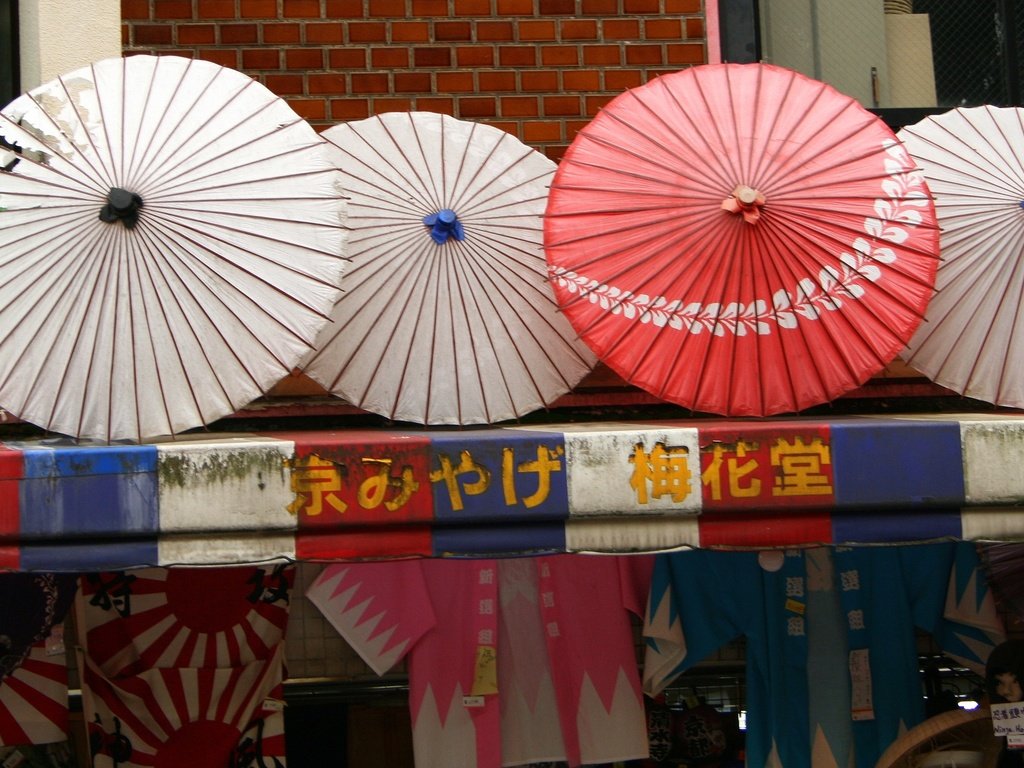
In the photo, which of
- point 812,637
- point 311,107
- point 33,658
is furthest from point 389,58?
point 812,637

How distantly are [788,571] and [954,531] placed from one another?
147 cm

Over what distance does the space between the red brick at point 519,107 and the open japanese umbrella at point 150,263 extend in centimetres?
163

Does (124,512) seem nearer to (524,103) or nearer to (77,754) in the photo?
(77,754)

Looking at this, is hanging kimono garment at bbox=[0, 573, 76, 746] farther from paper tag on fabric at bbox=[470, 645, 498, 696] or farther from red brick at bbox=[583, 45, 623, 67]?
red brick at bbox=[583, 45, 623, 67]

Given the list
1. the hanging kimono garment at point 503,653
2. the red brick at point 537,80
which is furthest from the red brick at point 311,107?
the hanging kimono garment at point 503,653

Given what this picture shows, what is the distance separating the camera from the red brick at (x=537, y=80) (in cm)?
632

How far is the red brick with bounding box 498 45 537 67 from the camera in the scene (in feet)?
20.8

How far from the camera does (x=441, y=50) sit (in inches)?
248

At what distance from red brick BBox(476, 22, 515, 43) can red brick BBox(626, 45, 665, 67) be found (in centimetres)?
53

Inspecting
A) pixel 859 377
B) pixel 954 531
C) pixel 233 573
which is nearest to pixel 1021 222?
pixel 859 377

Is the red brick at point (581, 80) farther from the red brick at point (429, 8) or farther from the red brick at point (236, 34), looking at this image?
the red brick at point (236, 34)

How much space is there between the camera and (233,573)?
5.89 meters

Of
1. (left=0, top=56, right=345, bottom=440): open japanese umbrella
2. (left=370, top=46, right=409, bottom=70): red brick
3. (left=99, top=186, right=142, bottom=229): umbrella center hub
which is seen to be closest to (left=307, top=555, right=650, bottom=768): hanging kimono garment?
(left=0, top=56, right=345, bottom=440): open japanese umbrella

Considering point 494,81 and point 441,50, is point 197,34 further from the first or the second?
point 494,81
